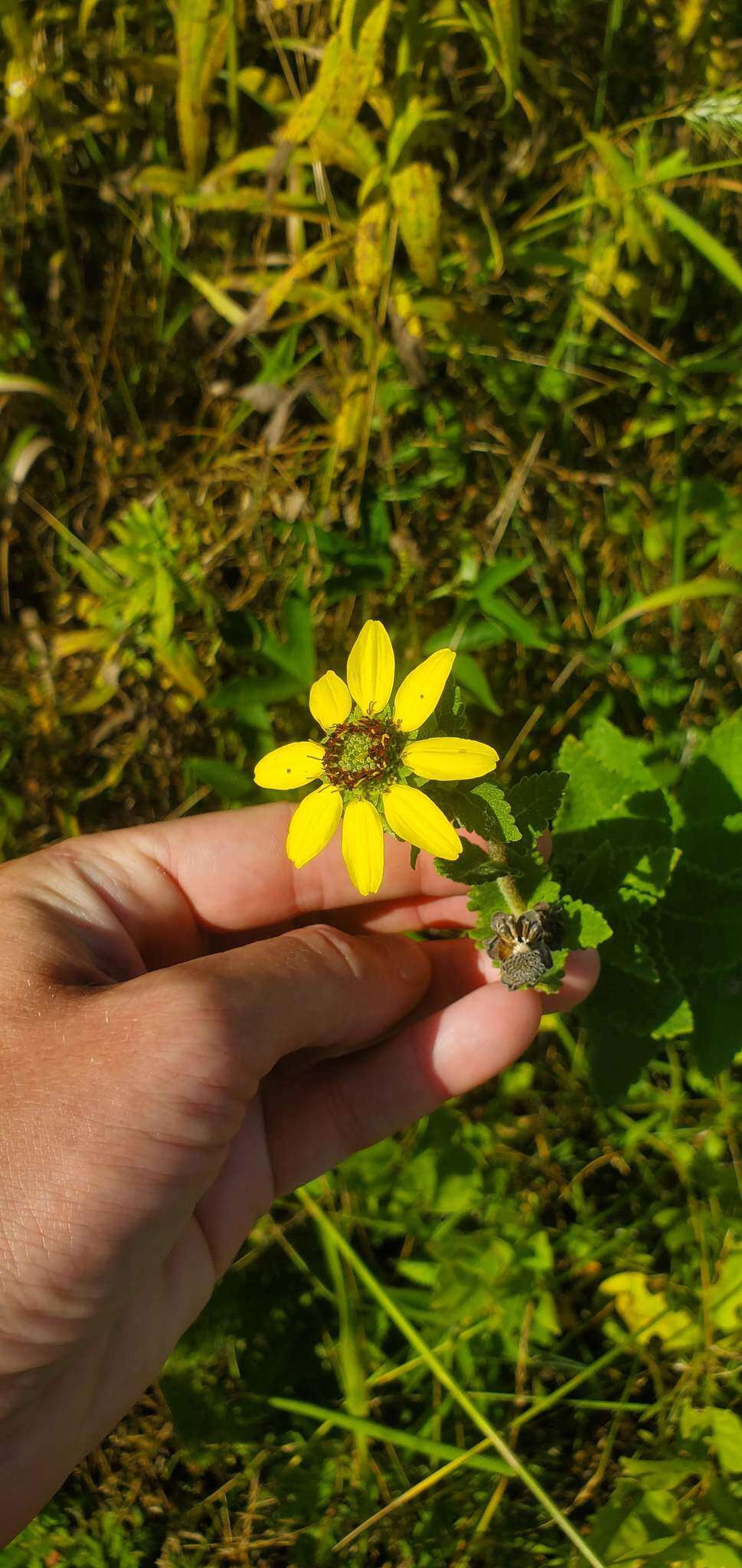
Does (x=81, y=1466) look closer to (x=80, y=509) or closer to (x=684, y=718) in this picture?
(x=684, y=718)

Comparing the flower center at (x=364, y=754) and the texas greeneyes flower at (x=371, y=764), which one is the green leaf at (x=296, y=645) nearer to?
the texas greeneyes flower at (x=371, y=764)

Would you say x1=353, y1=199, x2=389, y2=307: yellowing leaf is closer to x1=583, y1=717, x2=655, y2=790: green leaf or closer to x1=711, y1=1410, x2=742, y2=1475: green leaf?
x1=583, y1=717, x2=655, y2=790: green leaf

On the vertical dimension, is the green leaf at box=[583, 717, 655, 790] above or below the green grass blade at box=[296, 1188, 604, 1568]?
above

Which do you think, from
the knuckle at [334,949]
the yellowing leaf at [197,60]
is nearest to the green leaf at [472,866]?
the knuckle at [334,949]

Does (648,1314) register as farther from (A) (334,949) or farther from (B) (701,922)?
(A) (334,949)

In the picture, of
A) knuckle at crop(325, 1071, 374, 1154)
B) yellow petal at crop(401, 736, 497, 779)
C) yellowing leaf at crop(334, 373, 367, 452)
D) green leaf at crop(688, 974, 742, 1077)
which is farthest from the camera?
yellowing leaf at crop(334, 373, 367, 452)

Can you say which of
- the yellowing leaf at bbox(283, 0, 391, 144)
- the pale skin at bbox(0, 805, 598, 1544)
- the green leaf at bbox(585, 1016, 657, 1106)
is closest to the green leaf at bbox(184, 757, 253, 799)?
the pale skin at bbox(0, 805, 598, 1544)
